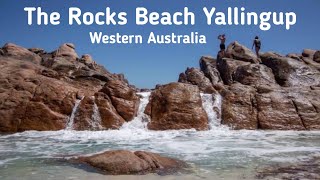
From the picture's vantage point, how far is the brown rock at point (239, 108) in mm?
18109

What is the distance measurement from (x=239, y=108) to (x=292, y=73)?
7645mm

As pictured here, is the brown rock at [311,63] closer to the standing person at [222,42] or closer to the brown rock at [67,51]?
the standing person at [222,42]

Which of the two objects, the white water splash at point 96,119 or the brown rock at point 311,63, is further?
the brown rock at point 311,63

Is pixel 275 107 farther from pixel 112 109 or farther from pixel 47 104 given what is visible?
pixel 47 104

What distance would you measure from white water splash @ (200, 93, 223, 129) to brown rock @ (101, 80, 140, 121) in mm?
3700

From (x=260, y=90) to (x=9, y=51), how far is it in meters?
18.5

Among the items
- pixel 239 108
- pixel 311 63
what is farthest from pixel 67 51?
pixel 311 63

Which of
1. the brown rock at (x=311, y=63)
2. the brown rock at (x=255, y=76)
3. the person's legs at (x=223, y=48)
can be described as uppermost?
the person's legs at (x=223, y=48)

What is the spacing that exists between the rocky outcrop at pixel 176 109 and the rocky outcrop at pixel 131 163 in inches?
343

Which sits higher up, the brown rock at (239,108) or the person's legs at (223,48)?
the person's legs at (223,48)

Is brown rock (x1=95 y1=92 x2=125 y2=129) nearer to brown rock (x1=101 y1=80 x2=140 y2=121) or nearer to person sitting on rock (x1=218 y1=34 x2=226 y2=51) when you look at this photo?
brown rock (x1=101 y1=80 x2=140 y2=121)

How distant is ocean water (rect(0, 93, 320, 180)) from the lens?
8.31 meters

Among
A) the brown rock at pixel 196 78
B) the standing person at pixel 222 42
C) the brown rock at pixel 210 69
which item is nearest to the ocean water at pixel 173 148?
the brown rock at pixel 196 78

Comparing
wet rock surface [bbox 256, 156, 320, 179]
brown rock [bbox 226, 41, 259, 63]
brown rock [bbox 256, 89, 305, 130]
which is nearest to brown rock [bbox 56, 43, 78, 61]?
brown rock [bbox 226, 41, 259, 63]
